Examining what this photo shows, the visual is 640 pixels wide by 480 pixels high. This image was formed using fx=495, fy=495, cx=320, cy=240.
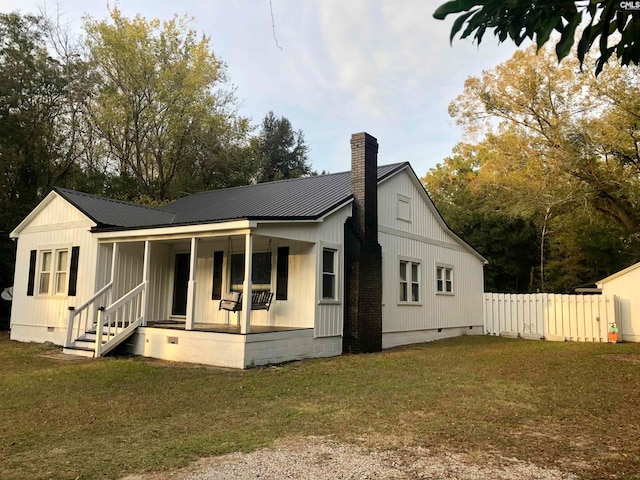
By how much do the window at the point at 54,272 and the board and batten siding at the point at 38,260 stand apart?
161 mm

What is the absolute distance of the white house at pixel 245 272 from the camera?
1070 centimetres

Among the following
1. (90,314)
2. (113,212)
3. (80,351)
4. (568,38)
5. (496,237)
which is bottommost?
(80,351)

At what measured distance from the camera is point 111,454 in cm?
470

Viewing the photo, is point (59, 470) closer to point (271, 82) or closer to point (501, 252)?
point (271, 82)

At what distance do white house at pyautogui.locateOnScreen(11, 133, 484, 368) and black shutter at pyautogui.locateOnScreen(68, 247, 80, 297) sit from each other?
3cm

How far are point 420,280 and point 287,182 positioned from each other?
5300 millimetres

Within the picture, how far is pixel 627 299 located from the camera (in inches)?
601

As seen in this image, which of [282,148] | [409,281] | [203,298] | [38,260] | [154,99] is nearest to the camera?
[203,298]

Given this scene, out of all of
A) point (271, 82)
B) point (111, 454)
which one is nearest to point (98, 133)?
point (271, 82)

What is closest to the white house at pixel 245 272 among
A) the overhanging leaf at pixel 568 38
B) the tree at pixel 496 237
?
the overhanging leaf at pixel 568 38

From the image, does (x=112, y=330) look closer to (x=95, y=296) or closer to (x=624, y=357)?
(x=95, y=296)

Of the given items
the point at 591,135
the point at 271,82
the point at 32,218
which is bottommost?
the point at 32,218

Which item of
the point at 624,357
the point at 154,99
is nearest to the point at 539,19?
→ the point at 624,357

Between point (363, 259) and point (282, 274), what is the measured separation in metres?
Result: 2.06
